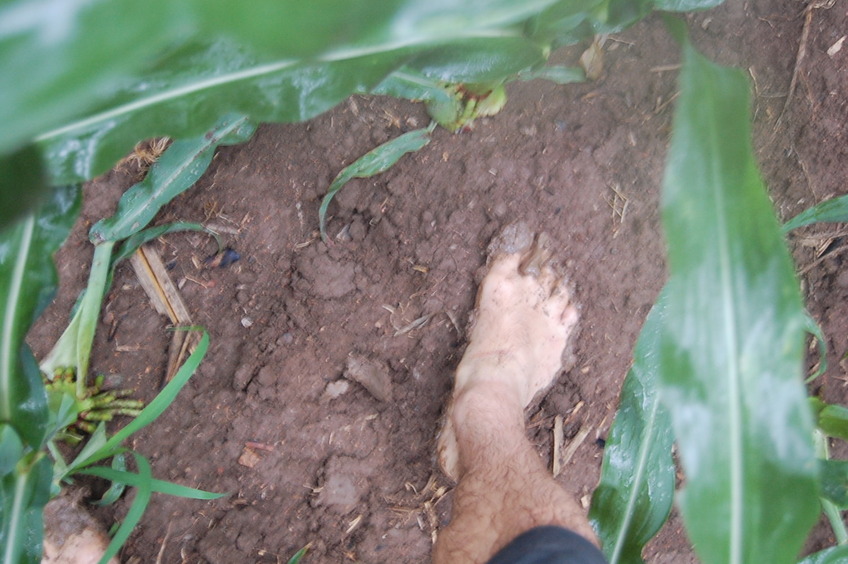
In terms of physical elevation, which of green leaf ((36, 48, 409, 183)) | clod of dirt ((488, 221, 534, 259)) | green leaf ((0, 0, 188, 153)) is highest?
green leaf ((0, 0, 188, 153))

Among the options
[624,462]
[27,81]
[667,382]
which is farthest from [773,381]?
[27,81]

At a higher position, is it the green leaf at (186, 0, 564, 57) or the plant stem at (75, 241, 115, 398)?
the green leaf at (186, 0, 564, 57)

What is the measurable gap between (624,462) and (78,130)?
1.03m

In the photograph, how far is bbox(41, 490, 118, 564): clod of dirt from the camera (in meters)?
1.20

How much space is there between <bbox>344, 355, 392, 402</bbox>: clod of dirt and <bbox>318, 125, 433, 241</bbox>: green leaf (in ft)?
1.02

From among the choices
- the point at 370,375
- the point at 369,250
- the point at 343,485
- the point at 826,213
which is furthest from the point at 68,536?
the point at 826,213

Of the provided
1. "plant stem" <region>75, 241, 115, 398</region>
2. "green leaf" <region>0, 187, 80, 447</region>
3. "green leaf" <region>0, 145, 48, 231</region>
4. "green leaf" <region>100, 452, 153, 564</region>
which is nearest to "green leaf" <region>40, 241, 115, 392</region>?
"plant stem" <region>75, 241, 115, 398</region>

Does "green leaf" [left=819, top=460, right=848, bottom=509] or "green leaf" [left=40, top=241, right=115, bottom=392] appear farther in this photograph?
"green leaf" [left=40, top=241, right=115, bottom=392]

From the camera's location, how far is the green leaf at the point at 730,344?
54 cm

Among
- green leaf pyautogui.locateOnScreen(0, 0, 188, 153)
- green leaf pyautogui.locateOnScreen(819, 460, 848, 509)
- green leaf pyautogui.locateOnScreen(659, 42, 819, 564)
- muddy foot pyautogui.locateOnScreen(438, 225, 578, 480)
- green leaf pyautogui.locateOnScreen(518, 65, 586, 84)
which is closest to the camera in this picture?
green leaf pyautogui.locateOnScreen(0, 0, 188, 153)

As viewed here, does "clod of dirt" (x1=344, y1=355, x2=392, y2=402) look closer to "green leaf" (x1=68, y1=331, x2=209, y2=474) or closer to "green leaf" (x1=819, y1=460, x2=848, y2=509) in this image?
"green leaf" (x1=68, y1=331, x2=209, y2=474)

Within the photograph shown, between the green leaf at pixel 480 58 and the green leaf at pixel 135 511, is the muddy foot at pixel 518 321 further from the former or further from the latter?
the green leaf at pixel 135 511

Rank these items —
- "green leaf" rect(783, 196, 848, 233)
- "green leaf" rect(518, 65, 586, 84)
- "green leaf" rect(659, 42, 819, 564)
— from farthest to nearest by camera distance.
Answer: "green leaf" rect(518, 65, 586, 84), "green leaf" rect(783, 196, 848, 233), "green leaf" rect(659, 42, 819, 564)

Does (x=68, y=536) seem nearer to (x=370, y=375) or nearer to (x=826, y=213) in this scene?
(x=370, y=375)
